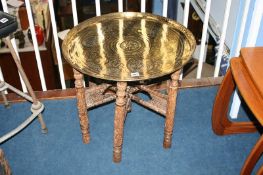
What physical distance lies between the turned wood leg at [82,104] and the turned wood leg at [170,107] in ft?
1.55

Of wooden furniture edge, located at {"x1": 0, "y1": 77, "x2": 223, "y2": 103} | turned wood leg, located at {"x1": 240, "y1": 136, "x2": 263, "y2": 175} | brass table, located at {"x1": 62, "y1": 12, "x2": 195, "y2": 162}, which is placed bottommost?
wooden furniture edge, located at {"x1": 0, "y1": 77, "x2": 223, "y2": 103}

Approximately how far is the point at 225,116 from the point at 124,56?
31.1 inches

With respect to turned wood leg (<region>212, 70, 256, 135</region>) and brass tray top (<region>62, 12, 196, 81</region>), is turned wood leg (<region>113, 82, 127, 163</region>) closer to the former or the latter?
brass tray top (<region>62, 12, 196, 81</region>)

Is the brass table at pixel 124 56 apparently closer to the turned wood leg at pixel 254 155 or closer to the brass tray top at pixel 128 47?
the brass tray top at pixel 128 47

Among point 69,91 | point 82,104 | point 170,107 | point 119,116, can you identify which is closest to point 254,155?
point 170,107

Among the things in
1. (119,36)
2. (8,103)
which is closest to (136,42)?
(119,36)

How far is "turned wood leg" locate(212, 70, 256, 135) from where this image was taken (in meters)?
2.08

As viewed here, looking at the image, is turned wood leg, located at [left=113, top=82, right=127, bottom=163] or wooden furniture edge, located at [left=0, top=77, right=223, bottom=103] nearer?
turned wood leg, located at [left=113, top=82, right=127, bottom=163]

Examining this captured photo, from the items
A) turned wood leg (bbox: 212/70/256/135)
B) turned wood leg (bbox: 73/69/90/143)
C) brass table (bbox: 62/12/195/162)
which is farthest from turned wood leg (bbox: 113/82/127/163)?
turned wood leg (bbox: 212/70/256/135)

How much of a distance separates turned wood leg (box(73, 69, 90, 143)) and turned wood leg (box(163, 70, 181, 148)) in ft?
1.55

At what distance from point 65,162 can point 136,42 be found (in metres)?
0.82

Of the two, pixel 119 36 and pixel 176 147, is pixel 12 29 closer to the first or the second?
pixel 119 36

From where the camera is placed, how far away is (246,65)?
1773 mm

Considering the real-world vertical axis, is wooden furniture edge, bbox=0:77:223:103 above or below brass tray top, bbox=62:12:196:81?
below
